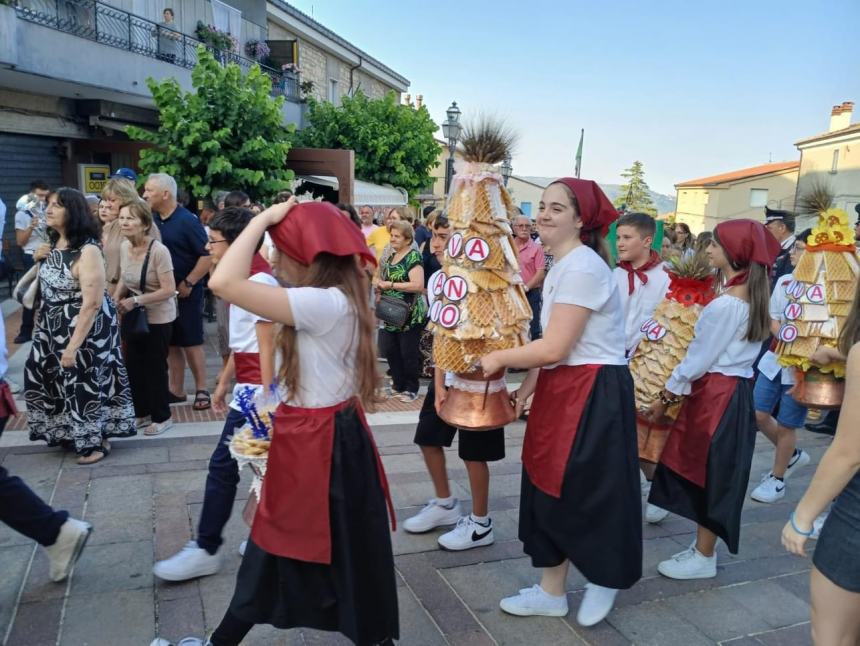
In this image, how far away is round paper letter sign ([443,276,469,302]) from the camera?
3.09 m

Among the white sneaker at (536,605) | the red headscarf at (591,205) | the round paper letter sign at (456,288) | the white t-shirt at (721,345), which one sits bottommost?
the white sneaker at (536,605)

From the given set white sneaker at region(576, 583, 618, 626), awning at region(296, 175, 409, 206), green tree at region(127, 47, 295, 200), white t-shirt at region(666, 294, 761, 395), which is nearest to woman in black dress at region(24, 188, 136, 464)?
white sneaker at region(576, 583, 618, 626)

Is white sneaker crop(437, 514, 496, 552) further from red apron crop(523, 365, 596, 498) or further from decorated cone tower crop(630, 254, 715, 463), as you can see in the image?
decorated cone tower crop(630, 254, 715, 463)

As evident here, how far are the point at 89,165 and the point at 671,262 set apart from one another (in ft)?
42.6

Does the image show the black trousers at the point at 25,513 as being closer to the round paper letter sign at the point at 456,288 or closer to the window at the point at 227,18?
the round paper letter sign at the point at 456,288

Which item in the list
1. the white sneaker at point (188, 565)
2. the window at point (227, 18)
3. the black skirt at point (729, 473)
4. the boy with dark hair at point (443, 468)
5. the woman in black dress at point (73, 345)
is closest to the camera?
the white sneaker at point (188, 565)

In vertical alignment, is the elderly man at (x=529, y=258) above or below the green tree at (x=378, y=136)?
below

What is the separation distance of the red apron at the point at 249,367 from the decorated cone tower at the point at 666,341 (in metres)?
2.14

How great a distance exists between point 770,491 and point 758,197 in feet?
132

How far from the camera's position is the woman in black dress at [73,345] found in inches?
164

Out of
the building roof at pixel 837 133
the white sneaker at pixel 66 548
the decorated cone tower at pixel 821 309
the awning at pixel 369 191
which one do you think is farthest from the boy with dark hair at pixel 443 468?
the building roof at pixel 837 133

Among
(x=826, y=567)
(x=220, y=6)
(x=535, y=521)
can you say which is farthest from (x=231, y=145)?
(x=826, y=567)

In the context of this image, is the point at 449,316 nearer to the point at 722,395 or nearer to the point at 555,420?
the point at 555,420

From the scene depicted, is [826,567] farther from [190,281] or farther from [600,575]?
[190,281]
